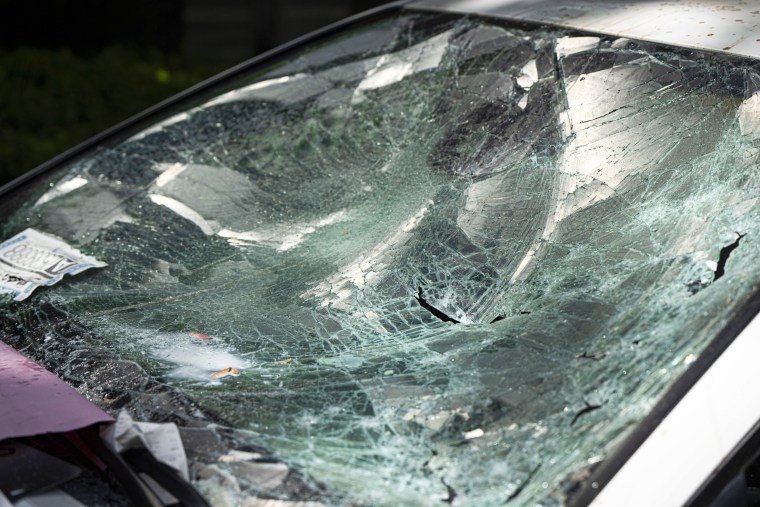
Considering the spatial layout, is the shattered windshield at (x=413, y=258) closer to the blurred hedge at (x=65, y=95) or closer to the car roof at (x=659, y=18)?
the car roof at (x=659, y=18)

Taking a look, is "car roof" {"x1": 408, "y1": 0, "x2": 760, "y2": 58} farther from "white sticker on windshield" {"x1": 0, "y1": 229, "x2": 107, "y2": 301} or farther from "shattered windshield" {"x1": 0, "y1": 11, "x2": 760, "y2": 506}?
"white sticker on windshield" {"x1": 0, "y1": 229, "x2": 107, "y2": 301}

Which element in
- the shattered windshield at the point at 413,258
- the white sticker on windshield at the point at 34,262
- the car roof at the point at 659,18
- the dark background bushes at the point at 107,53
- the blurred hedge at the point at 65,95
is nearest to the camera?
the shattered windshield at the point at 413,258

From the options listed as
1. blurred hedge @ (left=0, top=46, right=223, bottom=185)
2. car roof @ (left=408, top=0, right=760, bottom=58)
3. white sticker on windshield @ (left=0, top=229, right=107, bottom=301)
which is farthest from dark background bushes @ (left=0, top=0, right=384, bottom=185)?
car roof @ (left=408, top=0, right=760, bottom=58)

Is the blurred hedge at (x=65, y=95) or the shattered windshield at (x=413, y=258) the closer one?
the shattered windshield at (x=413, y=258)

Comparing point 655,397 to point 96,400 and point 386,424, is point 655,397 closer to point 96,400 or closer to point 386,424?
point 386,424

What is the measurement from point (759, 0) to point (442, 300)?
1.02 meters

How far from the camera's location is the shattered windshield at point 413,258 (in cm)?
133

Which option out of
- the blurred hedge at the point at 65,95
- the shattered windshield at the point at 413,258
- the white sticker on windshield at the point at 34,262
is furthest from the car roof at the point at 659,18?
the blurred hedge at the point at 65,95

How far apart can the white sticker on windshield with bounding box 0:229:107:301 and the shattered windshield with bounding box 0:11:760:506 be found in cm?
4

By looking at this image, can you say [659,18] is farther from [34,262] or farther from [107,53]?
[107,53]

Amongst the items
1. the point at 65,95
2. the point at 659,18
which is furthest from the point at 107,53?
the point at 659,18

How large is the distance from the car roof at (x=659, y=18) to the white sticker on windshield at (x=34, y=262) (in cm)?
118

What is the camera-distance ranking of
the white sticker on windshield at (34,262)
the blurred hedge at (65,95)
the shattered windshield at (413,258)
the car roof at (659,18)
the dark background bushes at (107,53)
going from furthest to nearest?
the dark background bushes at (107,53)
the blurred hedge at (65,95)
the white sticker on windshield at (34,262)
the car roof at (659,18)
the shattered windshield at (413,258)

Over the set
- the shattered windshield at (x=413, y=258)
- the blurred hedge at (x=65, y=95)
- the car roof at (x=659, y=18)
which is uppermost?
the car roof at (x=659, y=18)
